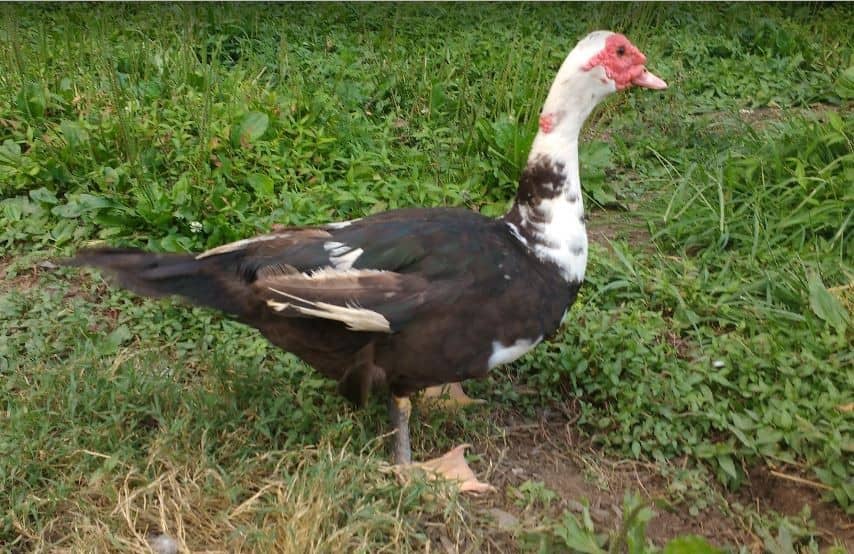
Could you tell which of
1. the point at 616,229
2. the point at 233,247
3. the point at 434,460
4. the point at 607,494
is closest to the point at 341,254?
the point at 233,247

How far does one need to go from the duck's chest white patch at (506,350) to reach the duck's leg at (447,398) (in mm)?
397

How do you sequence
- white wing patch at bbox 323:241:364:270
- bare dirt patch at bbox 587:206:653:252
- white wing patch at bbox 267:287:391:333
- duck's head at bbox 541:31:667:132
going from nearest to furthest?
white wing patch at bbox 267:287:391:333, white wing patch at bbox 323:241:364:270, duck's head at bbox 541:31:667:132, bare dirt patch at bbox 587:206:653:252

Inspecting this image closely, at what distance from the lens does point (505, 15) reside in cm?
610

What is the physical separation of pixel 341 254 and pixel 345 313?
0.22m

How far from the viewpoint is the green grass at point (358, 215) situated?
2566 mm

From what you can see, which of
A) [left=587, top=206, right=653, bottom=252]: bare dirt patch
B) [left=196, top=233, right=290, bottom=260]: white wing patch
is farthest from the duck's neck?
[left=587, top=206, right=653, bottom=252]: bare dirt patch

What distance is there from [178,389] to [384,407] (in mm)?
650

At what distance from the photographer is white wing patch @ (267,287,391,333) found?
2.54 meters

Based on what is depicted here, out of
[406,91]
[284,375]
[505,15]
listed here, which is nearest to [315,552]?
[284,375]

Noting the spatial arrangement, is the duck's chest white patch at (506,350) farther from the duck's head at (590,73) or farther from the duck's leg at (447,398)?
the duck's head at (590,73)

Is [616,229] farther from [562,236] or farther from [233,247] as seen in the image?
[233,247]

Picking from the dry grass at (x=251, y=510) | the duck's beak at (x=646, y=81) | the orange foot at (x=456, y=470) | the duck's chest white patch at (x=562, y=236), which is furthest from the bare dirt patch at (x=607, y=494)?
the duck's beak at (x=646, y=81)

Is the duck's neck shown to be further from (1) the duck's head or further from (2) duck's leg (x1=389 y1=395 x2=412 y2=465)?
(2) duck's leg (x1=389 y1=395 x2=412 y2=465)

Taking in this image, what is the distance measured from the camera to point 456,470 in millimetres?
2742
